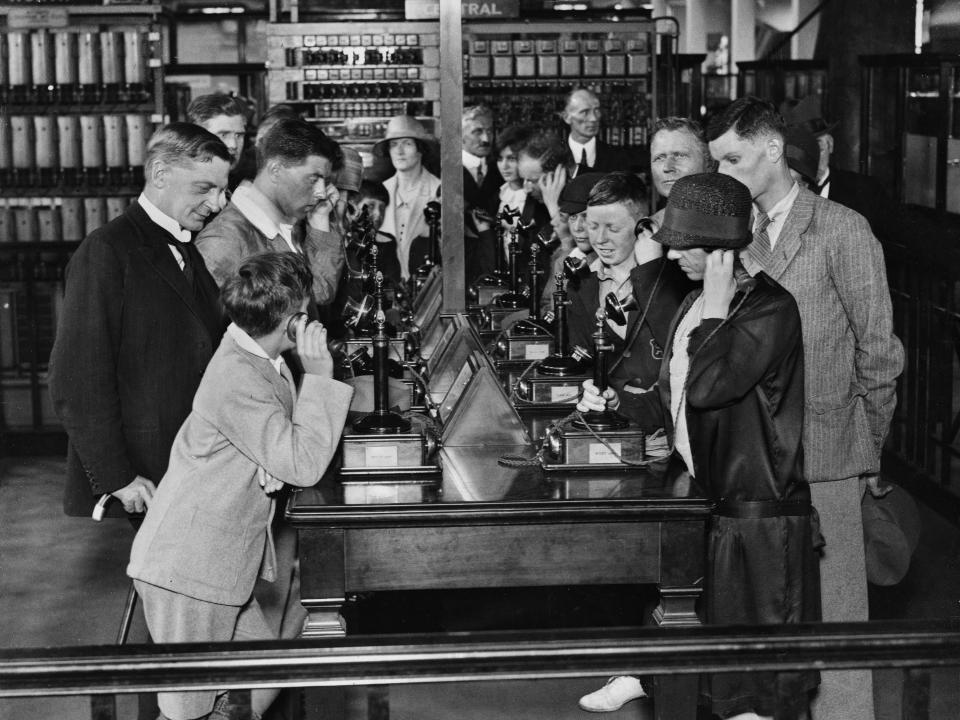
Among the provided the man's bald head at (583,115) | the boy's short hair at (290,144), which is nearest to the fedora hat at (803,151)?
the boy's short hair at (290,144)

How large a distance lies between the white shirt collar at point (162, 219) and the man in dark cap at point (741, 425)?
1270 millimetres

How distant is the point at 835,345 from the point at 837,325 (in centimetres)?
5

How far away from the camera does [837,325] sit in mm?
3113

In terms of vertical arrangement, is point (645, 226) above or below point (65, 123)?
below

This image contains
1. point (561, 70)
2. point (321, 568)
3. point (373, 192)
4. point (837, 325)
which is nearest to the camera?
point (321, 568)

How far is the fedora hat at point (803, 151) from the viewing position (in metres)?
4.71

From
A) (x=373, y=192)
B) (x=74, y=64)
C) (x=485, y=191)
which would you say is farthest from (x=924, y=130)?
(x=74, y=64)

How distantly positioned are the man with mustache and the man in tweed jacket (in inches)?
52.8

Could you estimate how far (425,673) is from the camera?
53.3 inches

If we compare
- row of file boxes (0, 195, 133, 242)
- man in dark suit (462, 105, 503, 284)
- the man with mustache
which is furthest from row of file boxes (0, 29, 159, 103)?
the man with mustache

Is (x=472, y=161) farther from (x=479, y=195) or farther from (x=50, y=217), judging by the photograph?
(x=50, y=217)

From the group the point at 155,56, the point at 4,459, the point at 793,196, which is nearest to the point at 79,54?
the point at 155,56

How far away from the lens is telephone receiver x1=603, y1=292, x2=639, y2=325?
10.8ft

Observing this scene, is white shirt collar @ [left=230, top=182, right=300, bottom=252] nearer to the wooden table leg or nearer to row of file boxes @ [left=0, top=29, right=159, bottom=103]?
the wooden table leg
